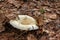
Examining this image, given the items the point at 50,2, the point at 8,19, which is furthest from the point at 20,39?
the point at 50,2

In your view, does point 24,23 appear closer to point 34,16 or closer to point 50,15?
point 34,16

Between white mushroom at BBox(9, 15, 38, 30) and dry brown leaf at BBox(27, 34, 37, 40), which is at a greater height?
white mushroom at BBox(9, 15, 38, 30)

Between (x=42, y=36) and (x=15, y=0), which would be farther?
(x=15, y=0)

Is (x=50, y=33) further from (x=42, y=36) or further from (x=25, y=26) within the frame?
(x=25, y=26)

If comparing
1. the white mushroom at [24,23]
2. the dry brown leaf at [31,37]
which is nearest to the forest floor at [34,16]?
the dry brown leaf at [31,37]

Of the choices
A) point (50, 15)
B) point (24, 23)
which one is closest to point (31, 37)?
point (24, 23)

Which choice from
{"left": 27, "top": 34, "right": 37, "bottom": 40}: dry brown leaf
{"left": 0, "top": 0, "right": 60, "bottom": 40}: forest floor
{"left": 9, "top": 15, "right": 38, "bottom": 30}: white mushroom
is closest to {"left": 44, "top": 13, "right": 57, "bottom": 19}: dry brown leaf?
{"left": 0, "top": 0, "right": 60, "bottom": 40}: forest floor

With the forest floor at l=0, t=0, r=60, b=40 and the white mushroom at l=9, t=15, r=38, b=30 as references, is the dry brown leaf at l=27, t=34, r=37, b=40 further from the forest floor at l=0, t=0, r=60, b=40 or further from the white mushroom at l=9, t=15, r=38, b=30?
the white mushroom at l=9, t=15, r=38, b=30

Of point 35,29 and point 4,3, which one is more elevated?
point 4,3

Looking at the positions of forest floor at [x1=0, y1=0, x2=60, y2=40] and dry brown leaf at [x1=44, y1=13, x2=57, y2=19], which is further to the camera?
dry brown leaf at [x1=44, y1=13, x2=57, y2=19]
